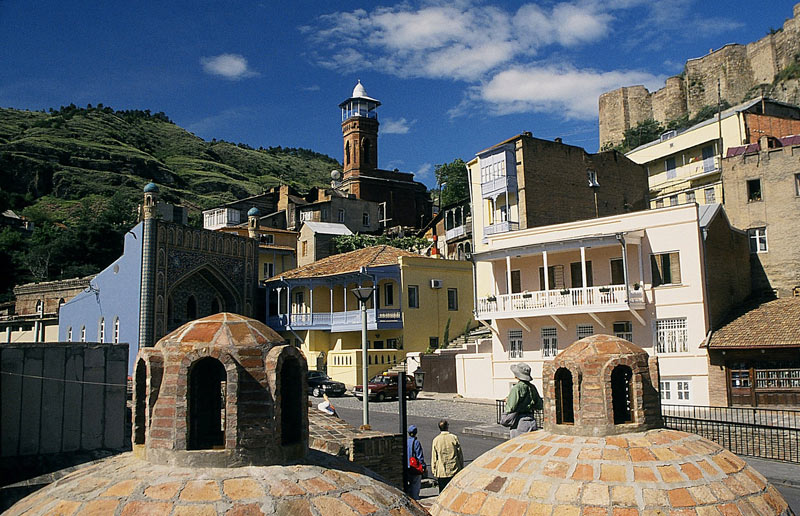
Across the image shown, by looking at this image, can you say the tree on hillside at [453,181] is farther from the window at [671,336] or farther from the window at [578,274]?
the window at [671,336]

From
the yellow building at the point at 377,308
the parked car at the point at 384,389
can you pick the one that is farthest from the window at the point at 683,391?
the yellow building at the point at 377,308

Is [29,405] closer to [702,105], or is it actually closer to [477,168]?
[477,168]

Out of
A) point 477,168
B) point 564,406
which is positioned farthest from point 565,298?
point 564,406

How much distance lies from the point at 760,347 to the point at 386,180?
46.3 metres

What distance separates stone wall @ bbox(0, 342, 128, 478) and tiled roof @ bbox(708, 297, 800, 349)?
19614 mm

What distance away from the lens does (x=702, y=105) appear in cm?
7631

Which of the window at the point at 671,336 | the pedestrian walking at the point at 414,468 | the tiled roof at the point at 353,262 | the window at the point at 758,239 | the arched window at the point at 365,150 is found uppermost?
the arched window at the point at 365,150

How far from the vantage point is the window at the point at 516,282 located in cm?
2803

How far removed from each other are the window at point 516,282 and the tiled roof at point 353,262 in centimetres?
951

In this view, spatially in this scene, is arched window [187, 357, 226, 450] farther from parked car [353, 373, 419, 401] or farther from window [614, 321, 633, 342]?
parked car [353, 373, 419, 401]

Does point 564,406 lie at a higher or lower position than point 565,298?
lower

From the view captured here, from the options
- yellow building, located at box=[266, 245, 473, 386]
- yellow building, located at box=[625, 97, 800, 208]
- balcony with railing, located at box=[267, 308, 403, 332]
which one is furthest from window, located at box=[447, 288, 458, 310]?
yellow building, located at box=[625, 97, 800, 208]

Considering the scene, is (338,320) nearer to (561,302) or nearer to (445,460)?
(561,302)

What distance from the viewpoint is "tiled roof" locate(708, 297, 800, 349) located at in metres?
20.9
